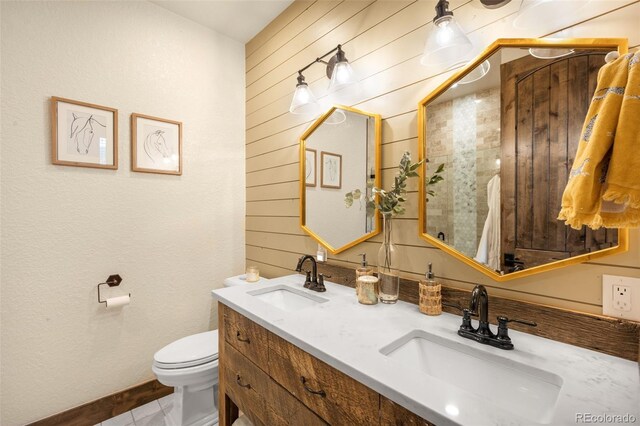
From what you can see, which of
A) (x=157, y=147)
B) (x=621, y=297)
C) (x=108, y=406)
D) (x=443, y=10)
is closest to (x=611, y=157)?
(x=621, y=297)

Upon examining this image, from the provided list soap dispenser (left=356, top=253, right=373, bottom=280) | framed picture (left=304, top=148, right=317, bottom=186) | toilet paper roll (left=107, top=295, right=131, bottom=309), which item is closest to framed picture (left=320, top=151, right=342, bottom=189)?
framed picture (left=304, top=148, right=317, bottom=186)

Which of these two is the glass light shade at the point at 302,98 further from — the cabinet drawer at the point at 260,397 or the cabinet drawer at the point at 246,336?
the cabinet drawer at the point at 260,397

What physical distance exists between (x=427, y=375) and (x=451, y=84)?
3.61 feet

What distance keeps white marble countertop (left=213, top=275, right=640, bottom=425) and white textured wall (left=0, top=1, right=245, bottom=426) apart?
45.2 inches

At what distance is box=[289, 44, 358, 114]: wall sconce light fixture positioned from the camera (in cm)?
156

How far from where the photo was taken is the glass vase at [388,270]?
1.31m

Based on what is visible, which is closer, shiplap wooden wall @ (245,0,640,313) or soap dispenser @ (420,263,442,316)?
shiplap wooden wall @ (245,0,640,313)

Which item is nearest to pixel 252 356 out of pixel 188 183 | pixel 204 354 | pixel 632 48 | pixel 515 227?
pixel 204 354

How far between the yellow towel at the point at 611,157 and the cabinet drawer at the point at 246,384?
117 cm

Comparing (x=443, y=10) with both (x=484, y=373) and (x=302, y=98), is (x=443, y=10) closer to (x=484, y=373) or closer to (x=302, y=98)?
(x=302, y=98)

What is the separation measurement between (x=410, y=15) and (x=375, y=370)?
1.49m

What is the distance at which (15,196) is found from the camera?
5.27 ft

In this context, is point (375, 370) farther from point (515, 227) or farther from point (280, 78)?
point (280, 78)

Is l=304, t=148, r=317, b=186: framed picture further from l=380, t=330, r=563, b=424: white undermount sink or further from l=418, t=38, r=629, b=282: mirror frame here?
l=380, t=330, r=563, b=424: white undermount sink
